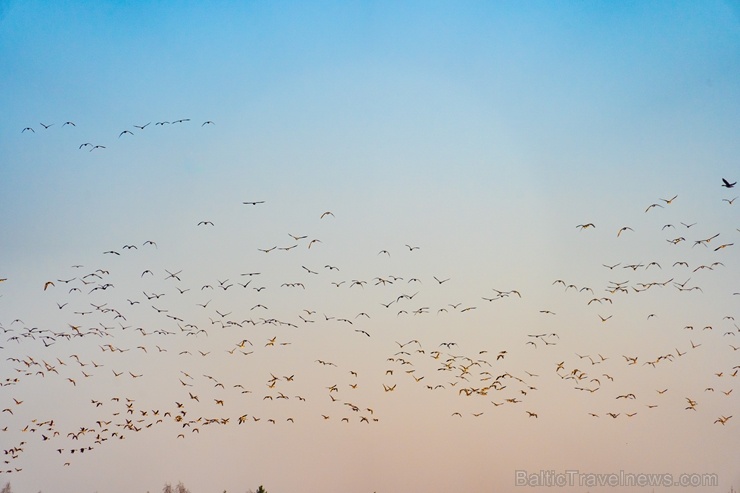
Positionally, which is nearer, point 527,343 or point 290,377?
point 290,377

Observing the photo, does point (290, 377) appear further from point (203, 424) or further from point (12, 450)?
point (12, 450)

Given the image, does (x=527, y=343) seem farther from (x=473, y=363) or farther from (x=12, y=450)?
(x=12, y=450)

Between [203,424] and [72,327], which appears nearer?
[72,327]

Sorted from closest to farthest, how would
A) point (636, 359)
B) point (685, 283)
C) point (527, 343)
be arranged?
1. point (685, 283)
2. point (636, 359)
3. point (527, 343)

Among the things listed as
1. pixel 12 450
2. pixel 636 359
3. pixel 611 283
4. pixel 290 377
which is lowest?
pixel 12 450

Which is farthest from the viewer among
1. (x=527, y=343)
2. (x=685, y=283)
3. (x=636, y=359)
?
(x=527, y=343)

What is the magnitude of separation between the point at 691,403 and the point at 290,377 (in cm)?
3022

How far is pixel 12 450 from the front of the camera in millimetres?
57938

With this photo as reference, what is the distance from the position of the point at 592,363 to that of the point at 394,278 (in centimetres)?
1905

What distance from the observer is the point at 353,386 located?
54.8 m

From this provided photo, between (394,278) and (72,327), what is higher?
(394,278)

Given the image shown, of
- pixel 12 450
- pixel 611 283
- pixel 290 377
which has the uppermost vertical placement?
pixel 611 283

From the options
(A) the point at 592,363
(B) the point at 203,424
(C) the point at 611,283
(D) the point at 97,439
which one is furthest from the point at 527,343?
(D) the point at 97,439

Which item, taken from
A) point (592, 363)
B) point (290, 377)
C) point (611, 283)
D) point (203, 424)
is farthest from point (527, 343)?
point (203, 424)
